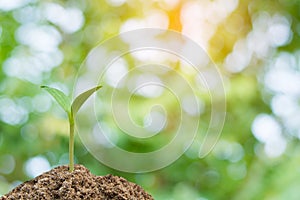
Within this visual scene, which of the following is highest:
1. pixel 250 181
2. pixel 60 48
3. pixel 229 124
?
pixel 60 48

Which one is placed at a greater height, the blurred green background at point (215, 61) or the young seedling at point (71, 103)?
the blurred green background at point (215, 61)

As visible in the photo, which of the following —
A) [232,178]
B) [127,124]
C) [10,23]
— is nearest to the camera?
[127,124]

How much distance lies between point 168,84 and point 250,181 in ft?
1.43

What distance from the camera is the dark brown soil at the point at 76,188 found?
20.9 inches

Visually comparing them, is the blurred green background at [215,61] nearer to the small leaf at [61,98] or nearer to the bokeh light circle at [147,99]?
the bokeh light circle at [147,99]

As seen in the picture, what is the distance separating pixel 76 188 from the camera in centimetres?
53

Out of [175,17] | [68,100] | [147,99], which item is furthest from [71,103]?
[175,17]

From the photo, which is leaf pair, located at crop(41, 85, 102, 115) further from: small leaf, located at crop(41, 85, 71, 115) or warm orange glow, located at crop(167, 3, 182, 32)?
warm orange glow, located at crop(167, 3, 182, 32)

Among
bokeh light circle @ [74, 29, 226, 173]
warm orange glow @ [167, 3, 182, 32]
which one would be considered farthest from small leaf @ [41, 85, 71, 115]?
warm orange glow @ [167, 3, 182, 32]

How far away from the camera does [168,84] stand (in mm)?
1862

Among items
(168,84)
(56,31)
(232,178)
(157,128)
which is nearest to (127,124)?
(157,128)

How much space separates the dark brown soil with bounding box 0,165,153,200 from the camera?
530mm

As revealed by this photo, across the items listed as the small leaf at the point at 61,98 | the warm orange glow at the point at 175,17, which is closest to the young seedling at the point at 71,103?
the small leaf at the point at 61,98

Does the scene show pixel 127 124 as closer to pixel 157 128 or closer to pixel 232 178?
pixel 157 128
